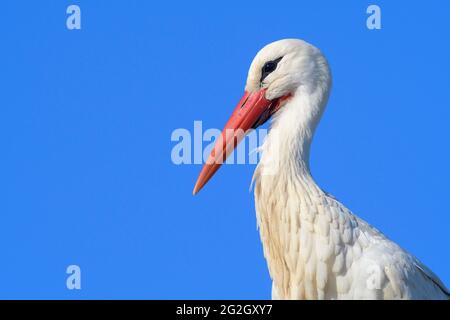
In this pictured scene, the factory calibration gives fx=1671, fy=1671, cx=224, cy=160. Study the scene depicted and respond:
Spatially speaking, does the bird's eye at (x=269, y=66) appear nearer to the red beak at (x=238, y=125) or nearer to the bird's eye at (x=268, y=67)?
the bird's eye at (x=268, y=67)

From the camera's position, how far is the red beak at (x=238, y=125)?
10.2m

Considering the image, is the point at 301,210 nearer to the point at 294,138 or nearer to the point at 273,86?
the point at 294,138

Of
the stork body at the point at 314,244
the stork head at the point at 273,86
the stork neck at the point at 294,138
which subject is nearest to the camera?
the stork body at the point at 314,244

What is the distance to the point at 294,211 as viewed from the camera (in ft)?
32.2

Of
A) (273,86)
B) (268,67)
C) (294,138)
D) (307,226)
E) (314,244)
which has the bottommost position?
(314,244)

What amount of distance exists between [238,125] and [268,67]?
400mm

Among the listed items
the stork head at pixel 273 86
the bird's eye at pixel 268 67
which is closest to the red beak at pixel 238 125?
the stork head at pixel 273 86

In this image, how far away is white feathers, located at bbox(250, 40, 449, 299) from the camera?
963 cm

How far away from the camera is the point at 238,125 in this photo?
1027 cm

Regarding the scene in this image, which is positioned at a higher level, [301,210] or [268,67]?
[268,67]

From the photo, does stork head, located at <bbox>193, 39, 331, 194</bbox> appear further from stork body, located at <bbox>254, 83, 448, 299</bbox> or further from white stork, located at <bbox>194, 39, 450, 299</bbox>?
stork body, located at <bbox>254, 83, 448, 299</bbox>

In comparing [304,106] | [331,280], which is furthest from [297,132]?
[331,280]

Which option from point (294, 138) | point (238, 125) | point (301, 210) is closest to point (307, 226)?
point (301, 210)
